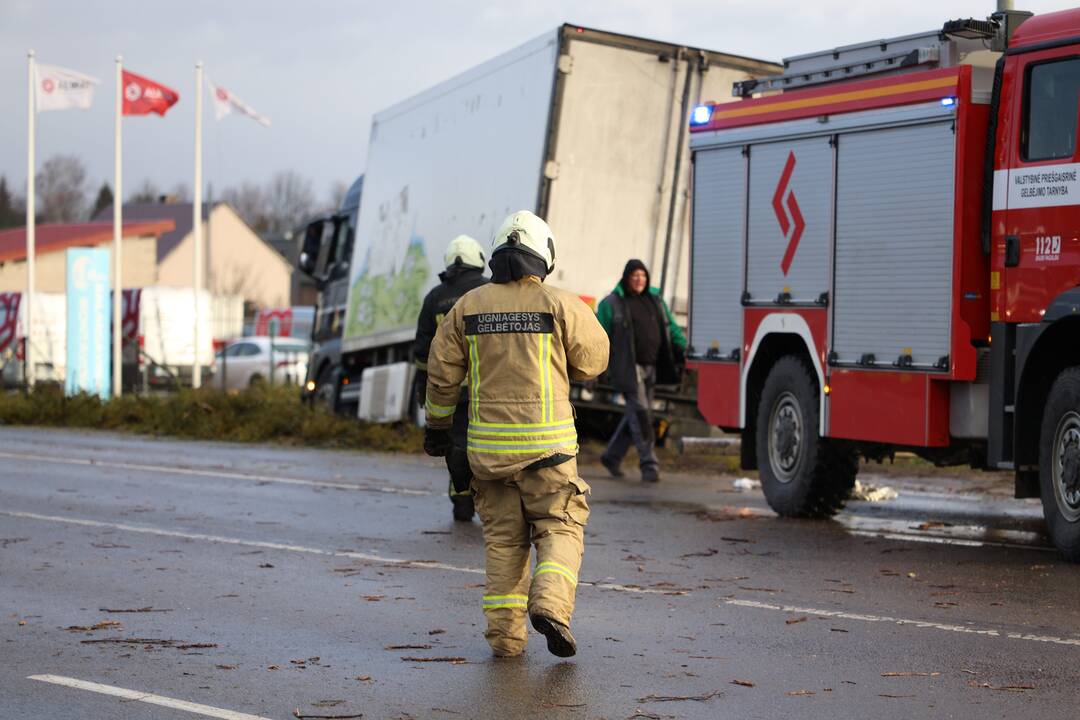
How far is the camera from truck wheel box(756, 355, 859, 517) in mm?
11680

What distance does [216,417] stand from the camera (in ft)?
72.7

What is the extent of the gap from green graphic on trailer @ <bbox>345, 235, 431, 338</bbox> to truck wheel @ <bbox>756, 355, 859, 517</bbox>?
774 cm

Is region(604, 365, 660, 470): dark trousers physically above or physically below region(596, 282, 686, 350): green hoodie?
below

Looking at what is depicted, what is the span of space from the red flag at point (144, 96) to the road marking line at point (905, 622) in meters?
25.3

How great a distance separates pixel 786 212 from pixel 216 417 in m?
12.0

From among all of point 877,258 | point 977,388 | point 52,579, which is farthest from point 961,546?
point 52,579

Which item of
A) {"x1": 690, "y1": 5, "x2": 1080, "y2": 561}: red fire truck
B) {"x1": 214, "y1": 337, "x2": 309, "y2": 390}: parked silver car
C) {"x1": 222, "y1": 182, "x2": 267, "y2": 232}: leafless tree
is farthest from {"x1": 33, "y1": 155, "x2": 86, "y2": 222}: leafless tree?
{"x1": 690, "y1": 5, "x2": 1080, "y2": 561}: red fire truck

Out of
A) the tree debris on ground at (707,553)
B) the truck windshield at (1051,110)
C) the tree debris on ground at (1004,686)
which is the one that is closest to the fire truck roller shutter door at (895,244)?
the truck windshield at (1051,110)

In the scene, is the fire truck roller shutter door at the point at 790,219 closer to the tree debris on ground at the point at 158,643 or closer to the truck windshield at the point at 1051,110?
the truck windshield at the point at 1051,110

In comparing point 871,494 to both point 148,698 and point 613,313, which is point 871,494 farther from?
point 148,698

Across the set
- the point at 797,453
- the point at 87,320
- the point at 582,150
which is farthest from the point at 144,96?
the point at 797,453

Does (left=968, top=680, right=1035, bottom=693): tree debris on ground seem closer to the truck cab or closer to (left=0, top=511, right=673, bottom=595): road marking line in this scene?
(left=0, top=511, right=673, bottom=595): road marking line

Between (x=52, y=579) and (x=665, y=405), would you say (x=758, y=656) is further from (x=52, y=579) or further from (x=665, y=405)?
(x=665, y=405)

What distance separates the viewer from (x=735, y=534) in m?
11.0
